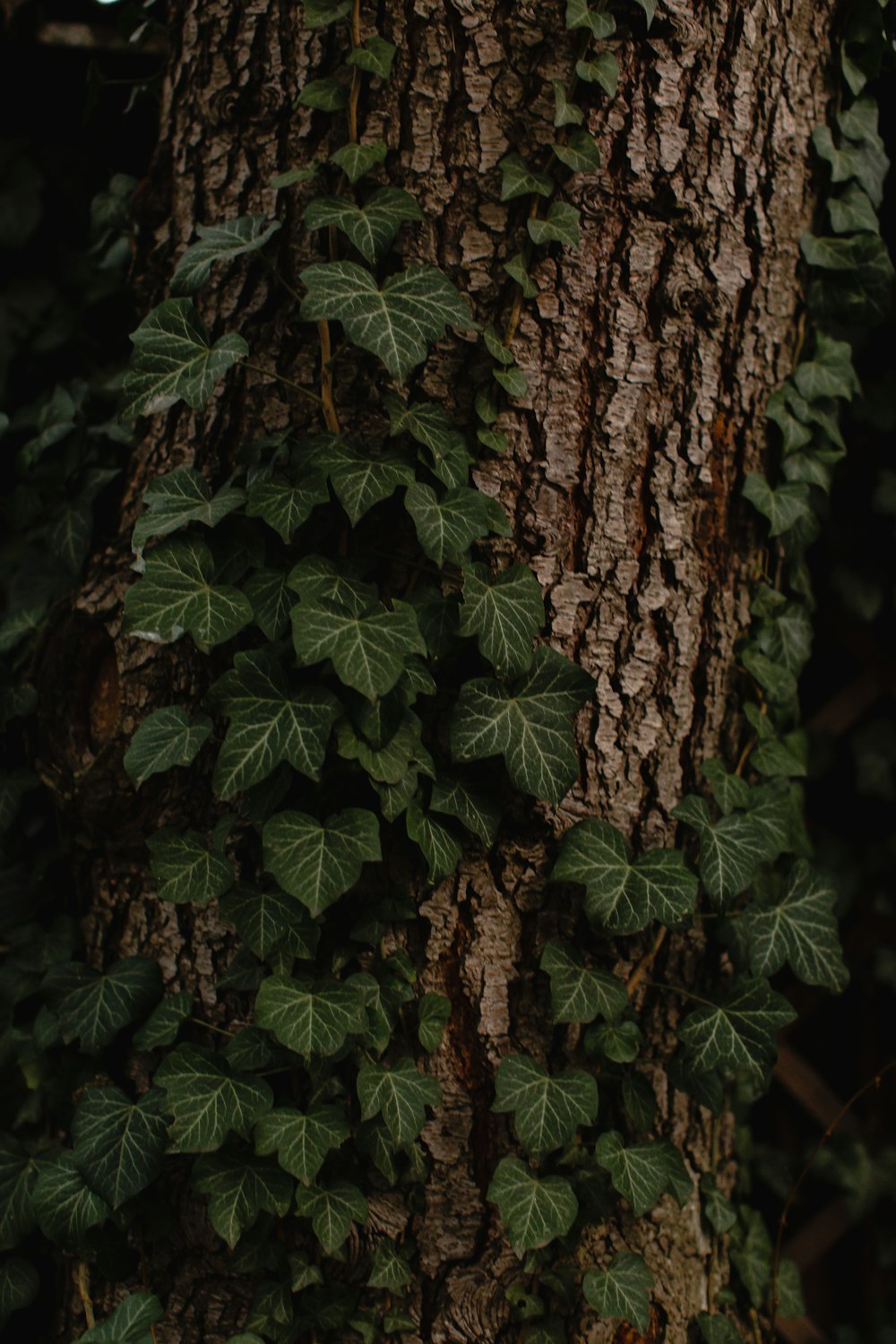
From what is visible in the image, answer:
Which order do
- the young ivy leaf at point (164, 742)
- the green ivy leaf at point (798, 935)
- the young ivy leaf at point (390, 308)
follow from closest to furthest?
the young ivy leaf at point (390, 308), the young ivy leaf at point (164, 742), the green ivy leaf at point (798, 935)

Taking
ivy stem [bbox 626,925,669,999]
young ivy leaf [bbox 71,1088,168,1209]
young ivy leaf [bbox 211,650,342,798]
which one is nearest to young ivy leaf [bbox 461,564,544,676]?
young ivy leaf [bbox 211,650,342,798]

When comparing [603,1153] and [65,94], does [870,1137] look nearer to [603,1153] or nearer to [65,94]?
[603,1153]

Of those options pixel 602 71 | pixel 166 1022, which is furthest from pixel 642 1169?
pixel 602 71

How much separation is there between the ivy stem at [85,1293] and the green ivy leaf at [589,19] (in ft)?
4.57

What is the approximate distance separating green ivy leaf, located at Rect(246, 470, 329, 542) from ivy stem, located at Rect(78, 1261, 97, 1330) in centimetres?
86

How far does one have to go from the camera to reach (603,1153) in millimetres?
957

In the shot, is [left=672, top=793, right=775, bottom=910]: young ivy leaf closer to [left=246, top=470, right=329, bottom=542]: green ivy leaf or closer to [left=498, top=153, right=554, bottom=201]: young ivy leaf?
[left=246, top=470, right=329, bottom=542]: green ivy leaf

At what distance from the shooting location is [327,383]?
922 mm

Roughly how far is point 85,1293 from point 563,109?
4.39ft

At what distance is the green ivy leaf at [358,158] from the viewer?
Result: 866mm

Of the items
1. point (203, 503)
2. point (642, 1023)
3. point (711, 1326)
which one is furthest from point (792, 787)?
point (203, 503)

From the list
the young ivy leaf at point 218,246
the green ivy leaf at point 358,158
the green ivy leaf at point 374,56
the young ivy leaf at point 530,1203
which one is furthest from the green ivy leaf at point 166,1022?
the green ivy leaf at point 374,56

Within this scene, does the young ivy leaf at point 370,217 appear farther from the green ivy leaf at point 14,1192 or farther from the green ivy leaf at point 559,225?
the green ivy leaf at point 14,1192

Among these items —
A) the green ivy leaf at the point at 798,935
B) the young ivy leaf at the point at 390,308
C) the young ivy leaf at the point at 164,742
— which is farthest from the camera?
the green ivy leaf at the point at 798,935
